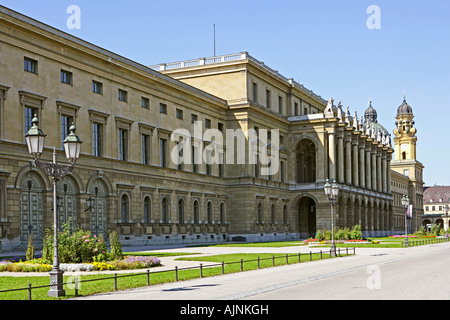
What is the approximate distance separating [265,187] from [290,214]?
34.1 feet

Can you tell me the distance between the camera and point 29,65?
49.7 meters

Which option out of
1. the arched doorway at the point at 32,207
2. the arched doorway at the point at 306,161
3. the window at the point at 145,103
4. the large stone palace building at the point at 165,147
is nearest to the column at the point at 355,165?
the large stone palace building at the point at 165,147

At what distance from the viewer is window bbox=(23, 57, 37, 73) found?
161ft

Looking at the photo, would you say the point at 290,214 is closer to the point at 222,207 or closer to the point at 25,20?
the point at 222,207

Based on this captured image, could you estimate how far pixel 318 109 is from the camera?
355ft

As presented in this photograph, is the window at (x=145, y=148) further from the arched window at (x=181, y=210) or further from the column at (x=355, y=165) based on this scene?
the column at (x=355, y=165)

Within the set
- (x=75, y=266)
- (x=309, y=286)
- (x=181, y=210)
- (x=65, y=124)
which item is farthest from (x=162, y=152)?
(x=309, y=286)

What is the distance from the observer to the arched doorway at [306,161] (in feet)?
315

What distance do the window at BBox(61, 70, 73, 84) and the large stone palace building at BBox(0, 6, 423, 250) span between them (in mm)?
128

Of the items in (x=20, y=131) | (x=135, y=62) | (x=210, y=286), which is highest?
(x=135, y=62)

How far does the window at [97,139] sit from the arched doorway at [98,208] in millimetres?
2481

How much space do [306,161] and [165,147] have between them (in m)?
35.3

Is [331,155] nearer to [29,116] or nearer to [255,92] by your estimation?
[255,92]

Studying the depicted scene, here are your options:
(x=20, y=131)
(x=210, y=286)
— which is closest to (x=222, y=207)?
(x=20, y=131)
